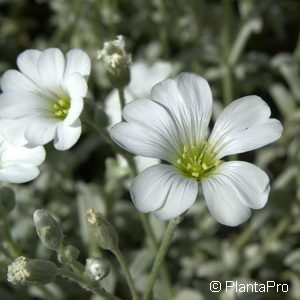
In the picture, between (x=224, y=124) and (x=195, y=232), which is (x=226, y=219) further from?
(x=195, y=232)

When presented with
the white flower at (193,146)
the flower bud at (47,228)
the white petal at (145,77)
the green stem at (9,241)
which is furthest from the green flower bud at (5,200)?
the white petal at (145,77)

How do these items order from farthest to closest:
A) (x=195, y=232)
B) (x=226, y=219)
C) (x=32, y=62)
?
(x=195, y=232), (x=32, y=62), (x=226, y=219)

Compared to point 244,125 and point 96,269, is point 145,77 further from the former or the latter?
point 96,269

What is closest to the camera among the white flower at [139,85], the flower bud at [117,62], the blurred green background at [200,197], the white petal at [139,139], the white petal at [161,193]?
the white petal at [161,193]

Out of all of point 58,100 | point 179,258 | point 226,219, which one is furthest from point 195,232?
point 226,219

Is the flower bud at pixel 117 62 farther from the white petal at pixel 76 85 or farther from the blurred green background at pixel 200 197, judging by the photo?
the blurred green background at pixel 200 197

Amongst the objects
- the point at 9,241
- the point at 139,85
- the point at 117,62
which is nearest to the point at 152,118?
the point at 117,62

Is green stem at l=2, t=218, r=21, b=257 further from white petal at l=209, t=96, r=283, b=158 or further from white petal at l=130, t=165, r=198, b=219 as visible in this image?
white petal at l=209, t=96, r=283, b=158
